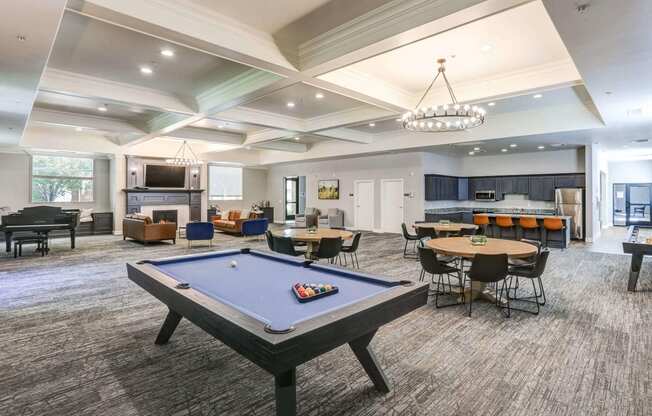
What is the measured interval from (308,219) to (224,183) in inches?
211

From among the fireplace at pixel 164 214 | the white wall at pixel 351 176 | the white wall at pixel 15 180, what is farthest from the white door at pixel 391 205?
the white wall at pixel 15 180

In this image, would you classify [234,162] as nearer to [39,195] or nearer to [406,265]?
[39,195]

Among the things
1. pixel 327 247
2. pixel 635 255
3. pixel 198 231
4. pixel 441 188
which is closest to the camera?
pixel 635 255

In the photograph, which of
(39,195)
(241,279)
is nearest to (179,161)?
(39,195)

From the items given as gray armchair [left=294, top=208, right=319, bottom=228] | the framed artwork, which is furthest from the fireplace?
the framed artwork

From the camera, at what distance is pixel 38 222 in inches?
338

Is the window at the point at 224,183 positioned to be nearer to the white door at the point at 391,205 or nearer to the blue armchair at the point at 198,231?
the blue armchair at the point at 198,231

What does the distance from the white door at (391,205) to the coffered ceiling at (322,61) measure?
3916 millimetres

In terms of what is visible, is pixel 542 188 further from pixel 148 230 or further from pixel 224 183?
pixel 224 183

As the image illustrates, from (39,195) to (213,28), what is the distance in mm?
11880

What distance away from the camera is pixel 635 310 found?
411 cm

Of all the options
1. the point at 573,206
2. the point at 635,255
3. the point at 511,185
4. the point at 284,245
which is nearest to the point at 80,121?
the point at 284,245

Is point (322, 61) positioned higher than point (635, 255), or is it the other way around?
point (322, 61)

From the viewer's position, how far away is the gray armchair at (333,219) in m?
13.6
